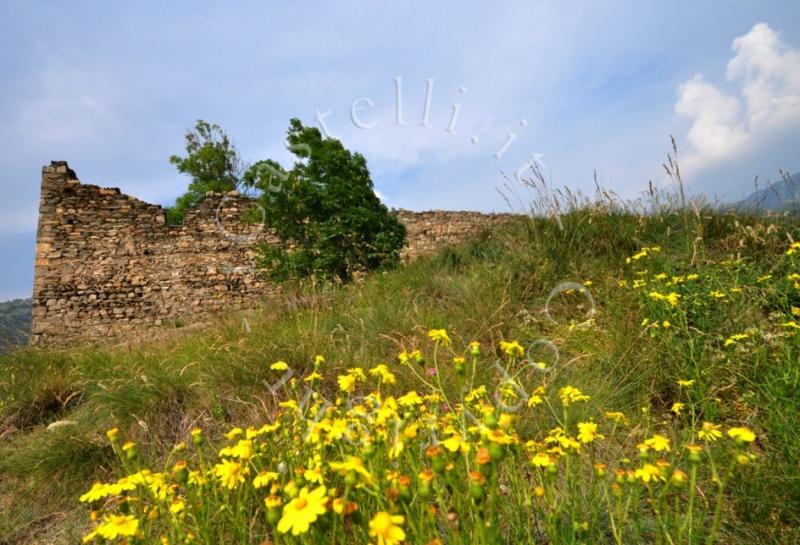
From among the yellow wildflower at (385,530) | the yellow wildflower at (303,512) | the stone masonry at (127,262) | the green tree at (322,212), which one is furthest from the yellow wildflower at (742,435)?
the stone masonry at (127,262)

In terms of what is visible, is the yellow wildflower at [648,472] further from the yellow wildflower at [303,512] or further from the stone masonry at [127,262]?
the stone masonry at [127,262]

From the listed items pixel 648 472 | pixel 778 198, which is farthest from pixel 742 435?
pixel 778 198

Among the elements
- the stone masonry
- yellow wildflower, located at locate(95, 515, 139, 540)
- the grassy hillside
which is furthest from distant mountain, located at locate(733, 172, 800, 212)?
yellow wildflower, located at locate(95, 515, 139, 540)

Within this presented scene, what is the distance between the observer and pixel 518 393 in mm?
2037

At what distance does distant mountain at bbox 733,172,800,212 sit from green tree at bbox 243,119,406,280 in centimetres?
439

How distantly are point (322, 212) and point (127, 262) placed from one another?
557cm

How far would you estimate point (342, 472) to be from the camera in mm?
842

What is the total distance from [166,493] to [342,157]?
583 cm

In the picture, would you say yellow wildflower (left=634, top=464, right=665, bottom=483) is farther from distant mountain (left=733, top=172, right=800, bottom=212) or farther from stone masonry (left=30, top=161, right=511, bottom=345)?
stone masonry (left=30, top=161, right=511, bottom=345)

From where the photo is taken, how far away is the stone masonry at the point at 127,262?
902cm

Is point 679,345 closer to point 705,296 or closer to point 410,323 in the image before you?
point 705,296

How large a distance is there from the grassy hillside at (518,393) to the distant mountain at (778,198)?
0.33 meters

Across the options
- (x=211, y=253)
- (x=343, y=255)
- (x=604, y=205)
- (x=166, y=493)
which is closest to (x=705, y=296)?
(x=604, y=205)

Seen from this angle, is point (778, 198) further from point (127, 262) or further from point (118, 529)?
point (127, 262)
